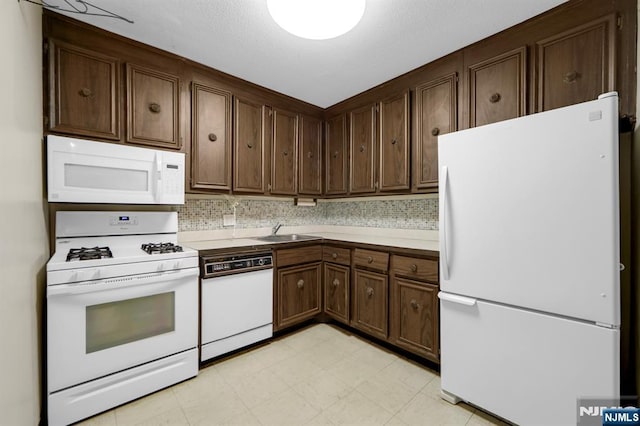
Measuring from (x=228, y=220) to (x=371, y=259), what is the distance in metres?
1.46

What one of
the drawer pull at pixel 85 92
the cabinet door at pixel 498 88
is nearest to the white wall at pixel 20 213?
the drawer pull at pixel 85 92

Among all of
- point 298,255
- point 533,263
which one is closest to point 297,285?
point 298,255

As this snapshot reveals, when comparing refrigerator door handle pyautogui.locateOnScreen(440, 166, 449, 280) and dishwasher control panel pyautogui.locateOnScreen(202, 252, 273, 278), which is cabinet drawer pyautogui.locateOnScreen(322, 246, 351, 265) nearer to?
dishwasher control panel pyautogui.locateOnScreen(202, 252, 273, 278)

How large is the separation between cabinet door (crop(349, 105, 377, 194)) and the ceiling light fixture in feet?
4.26

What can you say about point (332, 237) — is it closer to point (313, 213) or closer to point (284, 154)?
point (313, 213)

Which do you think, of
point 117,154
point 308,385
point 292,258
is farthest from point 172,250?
point 308,385

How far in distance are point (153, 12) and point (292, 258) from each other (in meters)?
Answer: 1.99

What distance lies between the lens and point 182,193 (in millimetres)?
2068

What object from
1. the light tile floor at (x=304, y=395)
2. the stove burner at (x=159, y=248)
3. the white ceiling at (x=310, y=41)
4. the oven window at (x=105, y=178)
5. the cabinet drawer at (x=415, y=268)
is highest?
the white ceiling at (x=310, y=41)

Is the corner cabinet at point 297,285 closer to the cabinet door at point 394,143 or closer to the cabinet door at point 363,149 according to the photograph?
the cabinet door at point 363,149

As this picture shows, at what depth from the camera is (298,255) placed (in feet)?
8.32

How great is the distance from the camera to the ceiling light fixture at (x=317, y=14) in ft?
4.42

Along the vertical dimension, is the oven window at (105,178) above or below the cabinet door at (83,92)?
below

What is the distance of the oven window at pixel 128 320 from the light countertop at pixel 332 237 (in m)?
0.48
